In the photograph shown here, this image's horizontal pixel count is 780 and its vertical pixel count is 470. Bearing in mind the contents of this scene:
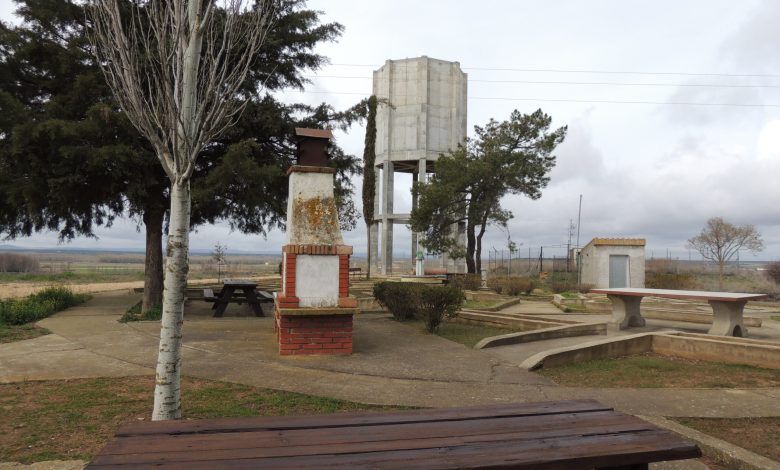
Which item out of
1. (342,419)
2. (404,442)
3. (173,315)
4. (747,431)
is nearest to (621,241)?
(747,431)

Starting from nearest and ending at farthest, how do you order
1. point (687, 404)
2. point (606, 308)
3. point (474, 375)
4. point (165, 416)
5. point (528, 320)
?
point (165, 416), point (687, 404), point (474, 375), point (528, 320), point (606, 308)

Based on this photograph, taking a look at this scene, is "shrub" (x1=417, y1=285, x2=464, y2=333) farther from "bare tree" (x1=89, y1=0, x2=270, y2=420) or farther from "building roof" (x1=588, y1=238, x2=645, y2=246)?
"building roof" (x1=588, y1=238, x2=645, y2=246)

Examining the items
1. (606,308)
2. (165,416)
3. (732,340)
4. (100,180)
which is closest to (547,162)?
(606,308)

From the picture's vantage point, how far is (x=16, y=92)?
38.1 ft

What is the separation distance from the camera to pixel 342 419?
2.73 metres

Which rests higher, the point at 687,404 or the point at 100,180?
the point at 100,180

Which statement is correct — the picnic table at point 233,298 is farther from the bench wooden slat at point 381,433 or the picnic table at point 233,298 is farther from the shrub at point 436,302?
the bench wooden slat at point 381,433

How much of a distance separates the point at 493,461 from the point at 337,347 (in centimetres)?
502

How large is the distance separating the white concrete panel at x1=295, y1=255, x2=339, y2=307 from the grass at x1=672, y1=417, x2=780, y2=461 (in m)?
4.34

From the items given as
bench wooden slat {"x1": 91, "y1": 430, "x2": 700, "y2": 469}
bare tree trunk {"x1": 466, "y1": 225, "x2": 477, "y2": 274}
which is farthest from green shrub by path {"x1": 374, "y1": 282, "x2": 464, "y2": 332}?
bare tree trunk {"x1": 466, "y1": 225, "x2": 477, "y2": 274}

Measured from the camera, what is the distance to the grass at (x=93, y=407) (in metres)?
3.68

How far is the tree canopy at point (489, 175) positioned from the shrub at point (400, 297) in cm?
1280

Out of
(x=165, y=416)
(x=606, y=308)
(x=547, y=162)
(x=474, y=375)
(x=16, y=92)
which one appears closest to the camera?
(x=165, y=416)

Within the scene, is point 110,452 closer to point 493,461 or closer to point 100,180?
point 493,461
